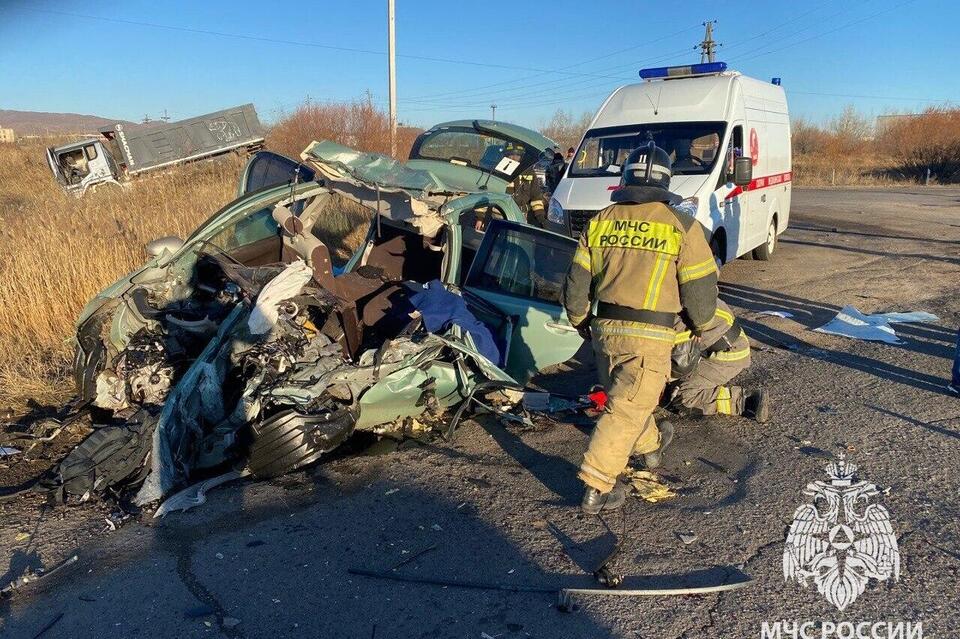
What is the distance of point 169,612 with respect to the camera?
9.83ft

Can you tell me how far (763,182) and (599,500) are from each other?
745 centimetres

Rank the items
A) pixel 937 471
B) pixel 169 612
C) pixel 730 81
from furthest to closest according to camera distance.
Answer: pixel 730 81 → pixel 937 471 → pixel 169 612

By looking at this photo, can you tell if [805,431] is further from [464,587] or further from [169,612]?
[169,612]

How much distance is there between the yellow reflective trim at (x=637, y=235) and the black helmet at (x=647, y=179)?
0.14 m

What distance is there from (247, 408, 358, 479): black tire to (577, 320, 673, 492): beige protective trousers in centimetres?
147

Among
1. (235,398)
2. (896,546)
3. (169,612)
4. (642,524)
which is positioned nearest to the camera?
(169,612)

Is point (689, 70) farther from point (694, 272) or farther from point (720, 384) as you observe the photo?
point (694, 272)

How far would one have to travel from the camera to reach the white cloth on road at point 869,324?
6.57 m

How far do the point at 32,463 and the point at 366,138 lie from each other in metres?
15.7

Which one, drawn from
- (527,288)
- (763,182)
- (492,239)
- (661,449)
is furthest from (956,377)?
(763,182)

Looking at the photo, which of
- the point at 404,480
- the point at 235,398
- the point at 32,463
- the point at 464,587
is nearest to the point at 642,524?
the point at 464,587

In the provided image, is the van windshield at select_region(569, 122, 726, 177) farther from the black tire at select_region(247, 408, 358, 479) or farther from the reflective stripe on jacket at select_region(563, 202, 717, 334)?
the black tire at select_region(247, 408, 358, 479)

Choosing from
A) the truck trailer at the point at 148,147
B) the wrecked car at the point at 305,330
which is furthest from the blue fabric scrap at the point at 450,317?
the truck trailer at the point at 148,147

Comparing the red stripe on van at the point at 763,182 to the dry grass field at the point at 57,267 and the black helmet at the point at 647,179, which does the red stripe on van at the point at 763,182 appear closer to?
the black helmet at the point at 647,179
